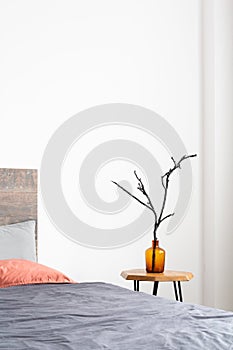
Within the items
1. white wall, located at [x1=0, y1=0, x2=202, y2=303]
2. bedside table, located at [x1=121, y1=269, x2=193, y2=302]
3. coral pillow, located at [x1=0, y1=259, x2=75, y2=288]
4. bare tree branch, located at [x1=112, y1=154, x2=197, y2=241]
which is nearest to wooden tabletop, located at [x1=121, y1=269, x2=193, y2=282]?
bedside table, located at [x1=121, y1=269, x2=193, y2=302]

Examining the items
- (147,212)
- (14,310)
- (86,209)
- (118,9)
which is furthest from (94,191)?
(14,310)

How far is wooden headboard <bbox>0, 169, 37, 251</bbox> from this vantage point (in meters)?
3.79

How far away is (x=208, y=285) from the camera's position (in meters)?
4.46

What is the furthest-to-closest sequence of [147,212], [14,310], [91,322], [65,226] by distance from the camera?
[147,212]
[65,226]
[14,310]
[91,322]

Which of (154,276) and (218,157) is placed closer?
(154,276)

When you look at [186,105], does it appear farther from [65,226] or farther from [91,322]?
[91,322]

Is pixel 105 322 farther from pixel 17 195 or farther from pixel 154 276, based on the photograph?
pixel 17 195

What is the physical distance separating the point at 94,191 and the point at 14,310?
179 cm

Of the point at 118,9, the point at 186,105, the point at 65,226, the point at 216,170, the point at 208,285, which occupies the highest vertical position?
the point at 118,9

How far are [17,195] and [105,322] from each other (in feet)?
5.90

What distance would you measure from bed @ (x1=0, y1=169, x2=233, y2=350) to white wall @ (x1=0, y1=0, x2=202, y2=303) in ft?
2.82

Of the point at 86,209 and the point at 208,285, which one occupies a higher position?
the point at 86,209

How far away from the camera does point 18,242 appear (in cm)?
357

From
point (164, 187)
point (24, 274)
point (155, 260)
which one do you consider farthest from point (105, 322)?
point (164, 187)
